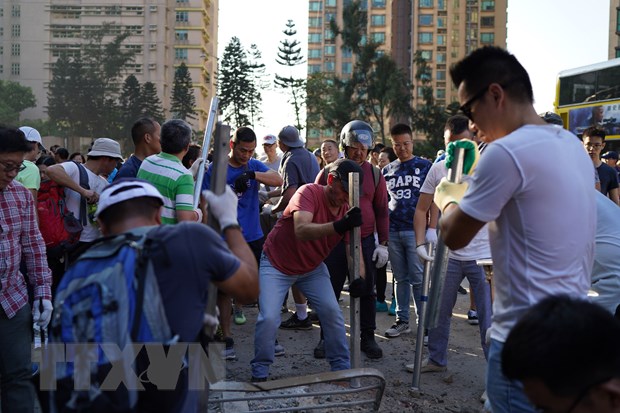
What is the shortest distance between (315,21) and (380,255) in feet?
413

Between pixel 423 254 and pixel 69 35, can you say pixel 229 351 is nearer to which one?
pixel 423 254

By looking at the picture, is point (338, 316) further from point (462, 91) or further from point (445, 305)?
point (462, 91)

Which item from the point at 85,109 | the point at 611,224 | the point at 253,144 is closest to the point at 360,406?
the point at 611,224

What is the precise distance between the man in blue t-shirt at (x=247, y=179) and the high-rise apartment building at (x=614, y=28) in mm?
57960

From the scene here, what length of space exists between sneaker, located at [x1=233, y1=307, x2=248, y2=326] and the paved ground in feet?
0.24

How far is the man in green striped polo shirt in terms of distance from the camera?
508 cm

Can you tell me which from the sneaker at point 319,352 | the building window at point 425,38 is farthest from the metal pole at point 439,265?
the building window at point 425,38

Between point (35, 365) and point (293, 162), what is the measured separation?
353 cm

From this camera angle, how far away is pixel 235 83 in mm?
72562

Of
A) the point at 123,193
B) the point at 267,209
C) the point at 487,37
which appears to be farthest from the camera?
the point at 487,37

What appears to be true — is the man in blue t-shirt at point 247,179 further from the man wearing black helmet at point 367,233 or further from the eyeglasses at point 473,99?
the eyeglasses at point 473,99

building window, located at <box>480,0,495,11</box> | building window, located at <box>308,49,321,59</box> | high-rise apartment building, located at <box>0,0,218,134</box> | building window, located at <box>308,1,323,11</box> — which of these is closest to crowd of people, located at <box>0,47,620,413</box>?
high-rise apartment building, located at <box>0,0,218,134</box>

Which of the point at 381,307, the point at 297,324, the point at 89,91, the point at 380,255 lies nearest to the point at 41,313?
the point at 380,255

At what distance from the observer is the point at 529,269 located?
2.63m
